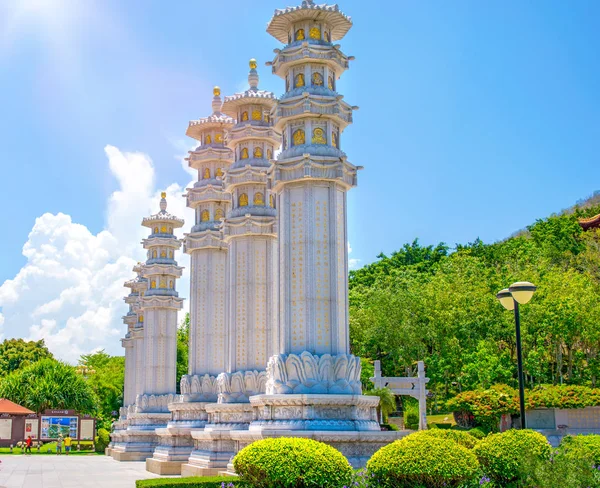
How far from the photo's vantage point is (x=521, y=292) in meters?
17.3

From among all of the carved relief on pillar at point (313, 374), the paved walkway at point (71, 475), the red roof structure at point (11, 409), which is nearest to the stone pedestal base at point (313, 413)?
the carved relief on pillar at point (313, 374)

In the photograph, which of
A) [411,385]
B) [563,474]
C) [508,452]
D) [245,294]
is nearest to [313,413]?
[508,452]

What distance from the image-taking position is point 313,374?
2045 cm

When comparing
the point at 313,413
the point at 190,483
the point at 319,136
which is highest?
the point at 319,136

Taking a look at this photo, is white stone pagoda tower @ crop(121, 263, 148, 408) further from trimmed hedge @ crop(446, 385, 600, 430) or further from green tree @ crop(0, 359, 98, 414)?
trimmed hedge @ crop(446, 385, 600, 430)

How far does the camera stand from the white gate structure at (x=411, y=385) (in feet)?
126

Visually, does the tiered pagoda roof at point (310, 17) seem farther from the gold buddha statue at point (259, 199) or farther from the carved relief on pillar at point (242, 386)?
the carved relief on pillar at point (242, 386)

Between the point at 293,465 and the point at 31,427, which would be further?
the point at 31,427

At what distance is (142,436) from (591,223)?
3774 cm

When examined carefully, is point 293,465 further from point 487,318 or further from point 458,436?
point 487,318

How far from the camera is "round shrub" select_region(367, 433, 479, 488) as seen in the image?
1348cm

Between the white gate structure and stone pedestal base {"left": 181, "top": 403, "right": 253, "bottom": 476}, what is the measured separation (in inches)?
522

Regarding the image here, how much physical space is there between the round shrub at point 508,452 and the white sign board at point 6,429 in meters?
43.7

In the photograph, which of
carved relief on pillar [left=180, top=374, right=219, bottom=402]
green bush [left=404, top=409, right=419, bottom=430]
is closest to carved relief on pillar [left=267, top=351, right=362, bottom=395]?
carved relief on pillar [left=180, top=374, right=219, bottom=402]
